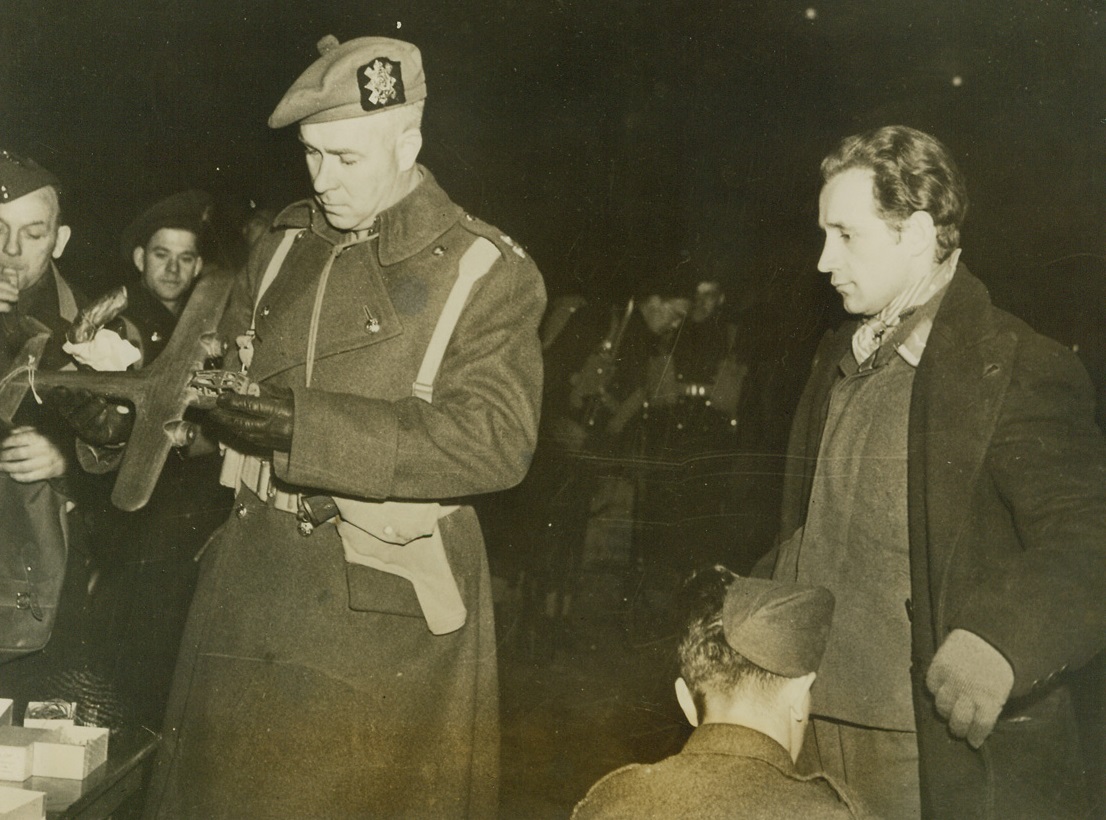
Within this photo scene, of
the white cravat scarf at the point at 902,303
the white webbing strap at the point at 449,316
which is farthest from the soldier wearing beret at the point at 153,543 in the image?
the white cravat scarf at the point at 902,303

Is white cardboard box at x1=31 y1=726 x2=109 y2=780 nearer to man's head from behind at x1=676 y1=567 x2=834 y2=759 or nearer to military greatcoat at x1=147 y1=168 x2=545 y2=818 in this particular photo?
military greatcoat at x1=147 y1=168 x2=545 y2=818

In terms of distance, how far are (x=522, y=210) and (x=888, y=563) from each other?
4.21 ft

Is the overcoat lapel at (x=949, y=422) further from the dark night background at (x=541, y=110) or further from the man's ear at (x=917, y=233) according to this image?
the dark night background at (x=541, y=110)

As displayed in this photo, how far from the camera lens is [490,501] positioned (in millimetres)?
2438

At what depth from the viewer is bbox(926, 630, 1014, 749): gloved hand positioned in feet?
5.94

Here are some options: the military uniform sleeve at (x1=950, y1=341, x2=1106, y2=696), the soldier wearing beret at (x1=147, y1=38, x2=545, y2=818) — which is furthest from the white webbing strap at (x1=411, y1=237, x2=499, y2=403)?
the military uniform sleeve at (x1=950, y1=341, x2=1106, y2=696)

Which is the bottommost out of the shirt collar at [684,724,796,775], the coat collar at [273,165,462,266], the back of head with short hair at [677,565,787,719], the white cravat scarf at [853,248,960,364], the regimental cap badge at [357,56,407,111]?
the shirt collar at [684,724,796,775]

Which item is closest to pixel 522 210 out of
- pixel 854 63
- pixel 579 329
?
pixel 579 329

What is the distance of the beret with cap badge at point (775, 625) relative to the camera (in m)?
1.70

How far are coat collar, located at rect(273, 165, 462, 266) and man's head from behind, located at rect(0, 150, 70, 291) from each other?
0.83m

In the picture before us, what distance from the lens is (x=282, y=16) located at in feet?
8.25

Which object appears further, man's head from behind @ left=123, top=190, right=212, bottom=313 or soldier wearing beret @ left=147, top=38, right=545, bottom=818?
man's head from behind @ left=123, top=190, right=212, bottom=313

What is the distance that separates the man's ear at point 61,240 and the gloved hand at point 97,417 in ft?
1.63

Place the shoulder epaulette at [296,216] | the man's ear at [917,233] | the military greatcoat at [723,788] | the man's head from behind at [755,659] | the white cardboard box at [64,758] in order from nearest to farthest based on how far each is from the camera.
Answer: the military greatcoat at [723,788] < the man's head from behind at [755,659] < the man's ear at [917,233] < the shoulder epaulette at [296,216] < the white cardboard box at [64,758]
